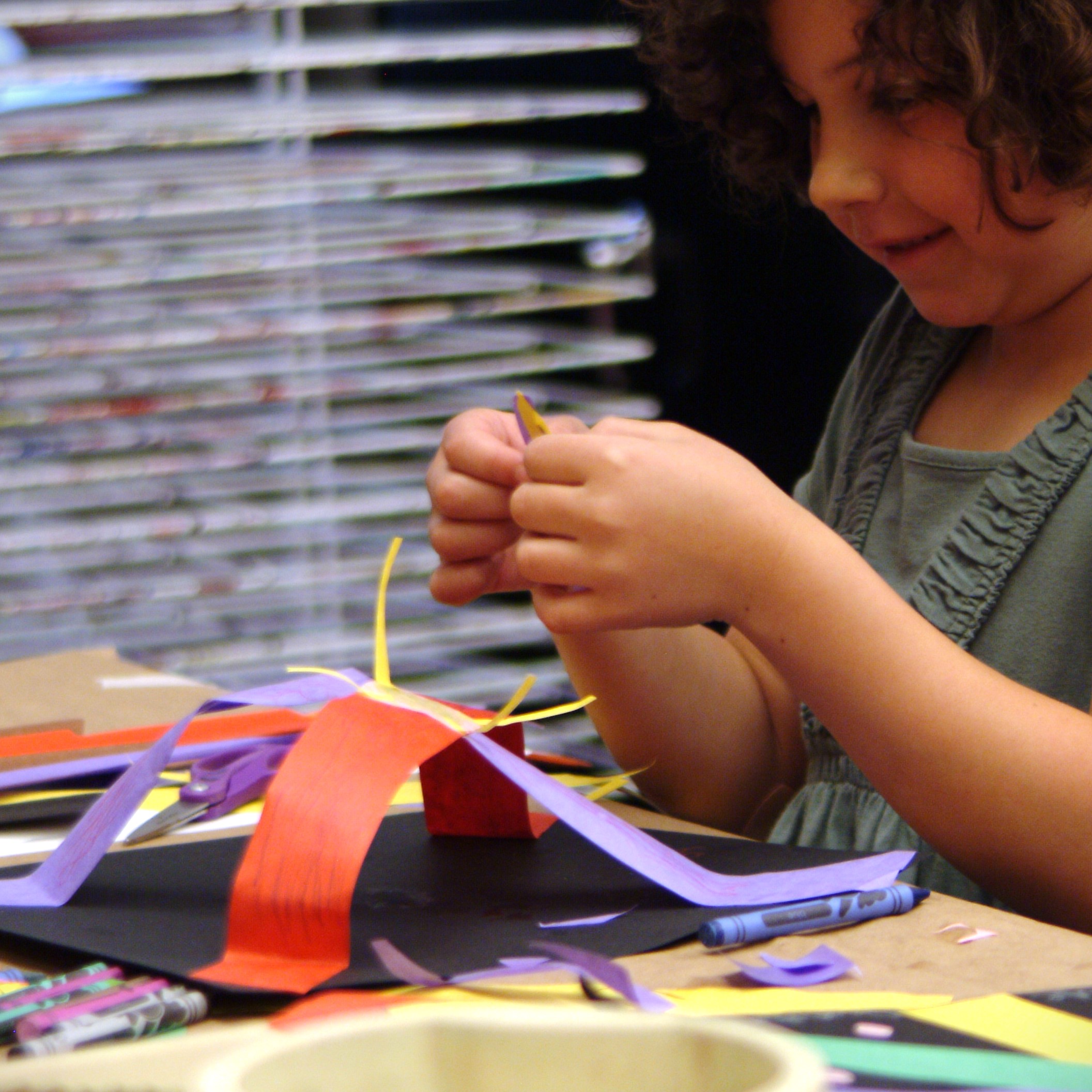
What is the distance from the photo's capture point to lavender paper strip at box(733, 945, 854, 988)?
0.34 metres

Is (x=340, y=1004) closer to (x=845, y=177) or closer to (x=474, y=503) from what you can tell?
(x=474, y=503)

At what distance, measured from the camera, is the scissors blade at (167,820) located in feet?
1.66

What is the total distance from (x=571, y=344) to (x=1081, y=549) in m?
0.80

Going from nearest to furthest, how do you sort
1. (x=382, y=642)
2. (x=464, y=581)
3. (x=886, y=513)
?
(x=382, y=642)
(x=464, y=581)
(x=886, y=513)

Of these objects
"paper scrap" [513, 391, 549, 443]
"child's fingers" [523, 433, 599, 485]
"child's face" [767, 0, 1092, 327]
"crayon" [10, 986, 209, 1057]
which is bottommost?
"crayon" [10, 986, 209, 1057]

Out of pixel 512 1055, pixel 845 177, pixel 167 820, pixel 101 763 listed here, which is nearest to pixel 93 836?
pixel 167 820

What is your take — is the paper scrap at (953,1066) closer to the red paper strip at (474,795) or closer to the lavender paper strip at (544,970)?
the lavender paper strip at (544,970)

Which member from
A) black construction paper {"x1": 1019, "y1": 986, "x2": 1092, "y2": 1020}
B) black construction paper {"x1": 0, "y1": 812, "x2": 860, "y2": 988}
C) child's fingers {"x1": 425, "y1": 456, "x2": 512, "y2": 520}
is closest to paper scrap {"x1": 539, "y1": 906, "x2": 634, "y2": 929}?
black construction paper {"x1": 0, "y1": 812, "x2": 860, "y2": 988}

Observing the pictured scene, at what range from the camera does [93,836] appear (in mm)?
429

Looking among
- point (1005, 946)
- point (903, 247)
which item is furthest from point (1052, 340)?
point (1005, 946)

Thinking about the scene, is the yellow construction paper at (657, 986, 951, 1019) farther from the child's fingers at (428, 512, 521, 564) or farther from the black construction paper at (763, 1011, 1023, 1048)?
the child's fingers at (428, 512, 521, 564)

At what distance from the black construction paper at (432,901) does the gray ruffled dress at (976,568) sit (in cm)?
17

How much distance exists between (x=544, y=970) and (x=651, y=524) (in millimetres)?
170

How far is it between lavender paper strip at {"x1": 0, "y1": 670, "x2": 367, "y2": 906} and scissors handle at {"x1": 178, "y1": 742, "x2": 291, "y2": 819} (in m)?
0.09
